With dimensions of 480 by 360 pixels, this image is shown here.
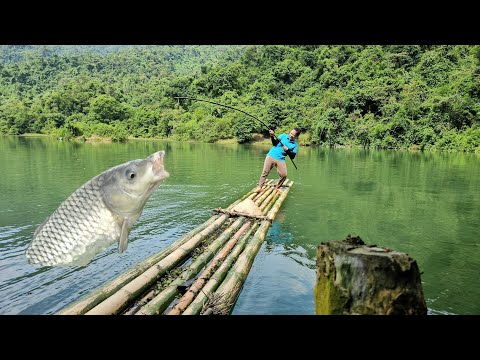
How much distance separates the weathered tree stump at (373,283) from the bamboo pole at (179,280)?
5.16 feet

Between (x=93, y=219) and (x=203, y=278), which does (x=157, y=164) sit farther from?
(x=203, y=278)

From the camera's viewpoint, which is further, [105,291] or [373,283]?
[105,291]

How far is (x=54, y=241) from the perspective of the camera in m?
1.86

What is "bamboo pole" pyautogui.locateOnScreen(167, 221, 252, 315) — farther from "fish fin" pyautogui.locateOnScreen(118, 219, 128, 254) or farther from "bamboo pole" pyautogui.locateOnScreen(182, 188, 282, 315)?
"fish fin" pyautogui.locateOnScreen(118, 219, 128, 254)

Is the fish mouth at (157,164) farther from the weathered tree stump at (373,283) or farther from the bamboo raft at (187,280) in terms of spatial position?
the bamboo raft at (187,280)

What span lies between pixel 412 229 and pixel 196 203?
5165 mm

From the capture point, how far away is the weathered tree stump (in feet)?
7.83

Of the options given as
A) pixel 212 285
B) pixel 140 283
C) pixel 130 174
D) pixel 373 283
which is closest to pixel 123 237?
pixel 130 174

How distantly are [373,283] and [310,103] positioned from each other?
49.3 metres

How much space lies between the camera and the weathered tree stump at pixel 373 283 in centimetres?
239

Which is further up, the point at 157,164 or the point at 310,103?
the point at 310,103

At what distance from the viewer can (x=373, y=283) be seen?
7.95 feet

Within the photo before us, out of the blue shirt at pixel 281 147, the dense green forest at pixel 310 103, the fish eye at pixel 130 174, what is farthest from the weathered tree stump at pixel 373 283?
the dense green forest at pixel 310 103
